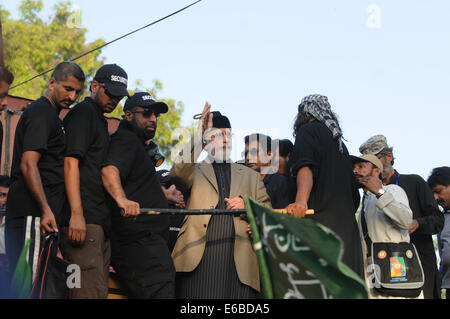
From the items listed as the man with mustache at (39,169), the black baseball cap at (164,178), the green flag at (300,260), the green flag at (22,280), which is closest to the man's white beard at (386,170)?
the black baseball cap at (164,178)

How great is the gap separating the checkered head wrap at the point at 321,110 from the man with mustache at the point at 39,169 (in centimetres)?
177

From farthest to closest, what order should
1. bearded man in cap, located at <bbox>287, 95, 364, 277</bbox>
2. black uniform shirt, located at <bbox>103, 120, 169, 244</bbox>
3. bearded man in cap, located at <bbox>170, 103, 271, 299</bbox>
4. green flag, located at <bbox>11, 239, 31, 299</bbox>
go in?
A: bearded man in cap, located at <bbox>170, 103, 271, 299</bbox> < bearded man in cap, located at <bbox>287, 95, 364, 277</bbox> < black uniform shirt, located at <bbox>103, 120, 169, 244</bbox> < green flag, located at <bbox>11, 239, 31, 299</bbox>

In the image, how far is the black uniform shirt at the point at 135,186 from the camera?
4.57 metres

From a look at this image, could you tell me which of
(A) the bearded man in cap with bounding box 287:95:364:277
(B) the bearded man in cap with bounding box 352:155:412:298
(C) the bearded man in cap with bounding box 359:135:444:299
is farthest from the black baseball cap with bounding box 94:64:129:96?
(C) the bearded man in cap with bounding box 359:135:444:299

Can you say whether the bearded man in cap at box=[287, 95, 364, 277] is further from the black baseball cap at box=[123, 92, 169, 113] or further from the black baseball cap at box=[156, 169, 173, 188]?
the black baseball cap at box=[156, 169, 173, 188]

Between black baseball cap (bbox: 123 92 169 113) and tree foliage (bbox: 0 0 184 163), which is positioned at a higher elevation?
tree foliage (bbox: 0 0 184 163)

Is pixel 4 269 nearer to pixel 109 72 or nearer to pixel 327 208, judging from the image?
pixel 109 72

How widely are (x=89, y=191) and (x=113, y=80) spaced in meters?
0.87

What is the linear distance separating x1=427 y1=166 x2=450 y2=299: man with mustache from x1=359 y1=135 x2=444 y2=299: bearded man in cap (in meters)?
0.43

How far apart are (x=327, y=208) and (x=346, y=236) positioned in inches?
9.7

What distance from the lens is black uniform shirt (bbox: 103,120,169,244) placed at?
4570 millimetres

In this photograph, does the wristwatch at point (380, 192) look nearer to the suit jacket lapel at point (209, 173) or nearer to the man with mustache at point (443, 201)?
the suit jacket lapel at point (209, 173)
